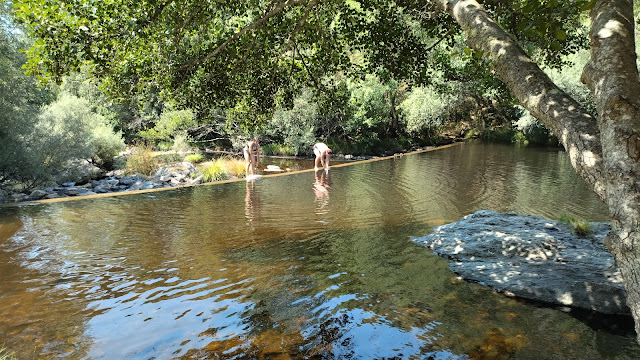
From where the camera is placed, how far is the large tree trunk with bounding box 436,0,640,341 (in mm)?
1814

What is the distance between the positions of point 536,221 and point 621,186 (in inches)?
240

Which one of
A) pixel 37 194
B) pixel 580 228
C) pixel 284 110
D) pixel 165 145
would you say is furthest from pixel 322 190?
pixel 165 145

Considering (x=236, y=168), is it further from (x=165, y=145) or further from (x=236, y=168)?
(x=165, y=145)

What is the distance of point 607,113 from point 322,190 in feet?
33.9

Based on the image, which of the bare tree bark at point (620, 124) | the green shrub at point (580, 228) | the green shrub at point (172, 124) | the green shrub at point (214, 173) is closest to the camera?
the bare tree bark at point (620, 124)

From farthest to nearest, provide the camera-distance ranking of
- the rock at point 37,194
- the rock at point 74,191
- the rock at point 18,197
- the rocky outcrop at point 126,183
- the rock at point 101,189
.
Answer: the rock at point 101,189 → the rock at point 74,191 → the rocky outcrop at point 126,183 → the rock at point 37,194 → the rock at point 18,197

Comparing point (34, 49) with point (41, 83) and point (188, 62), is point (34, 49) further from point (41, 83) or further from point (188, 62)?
point (188, 62)

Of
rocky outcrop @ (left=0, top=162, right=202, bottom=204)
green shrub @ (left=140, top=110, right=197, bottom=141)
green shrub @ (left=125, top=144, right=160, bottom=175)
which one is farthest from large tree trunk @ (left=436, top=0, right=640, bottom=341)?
green shrub @ (left=140, top=110, right=197, bottom=141)

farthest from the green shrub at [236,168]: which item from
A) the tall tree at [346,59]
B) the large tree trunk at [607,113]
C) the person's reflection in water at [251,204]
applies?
the large tree trunk at [607,113]

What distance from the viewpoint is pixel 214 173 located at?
54.0 ft

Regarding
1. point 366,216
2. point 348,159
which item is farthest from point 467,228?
point 348,159

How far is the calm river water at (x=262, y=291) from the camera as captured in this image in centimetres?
371

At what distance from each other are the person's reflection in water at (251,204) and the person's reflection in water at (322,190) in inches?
55.3

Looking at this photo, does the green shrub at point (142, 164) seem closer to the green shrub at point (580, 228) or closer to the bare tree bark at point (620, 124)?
the green shrub at point (580, 228)
